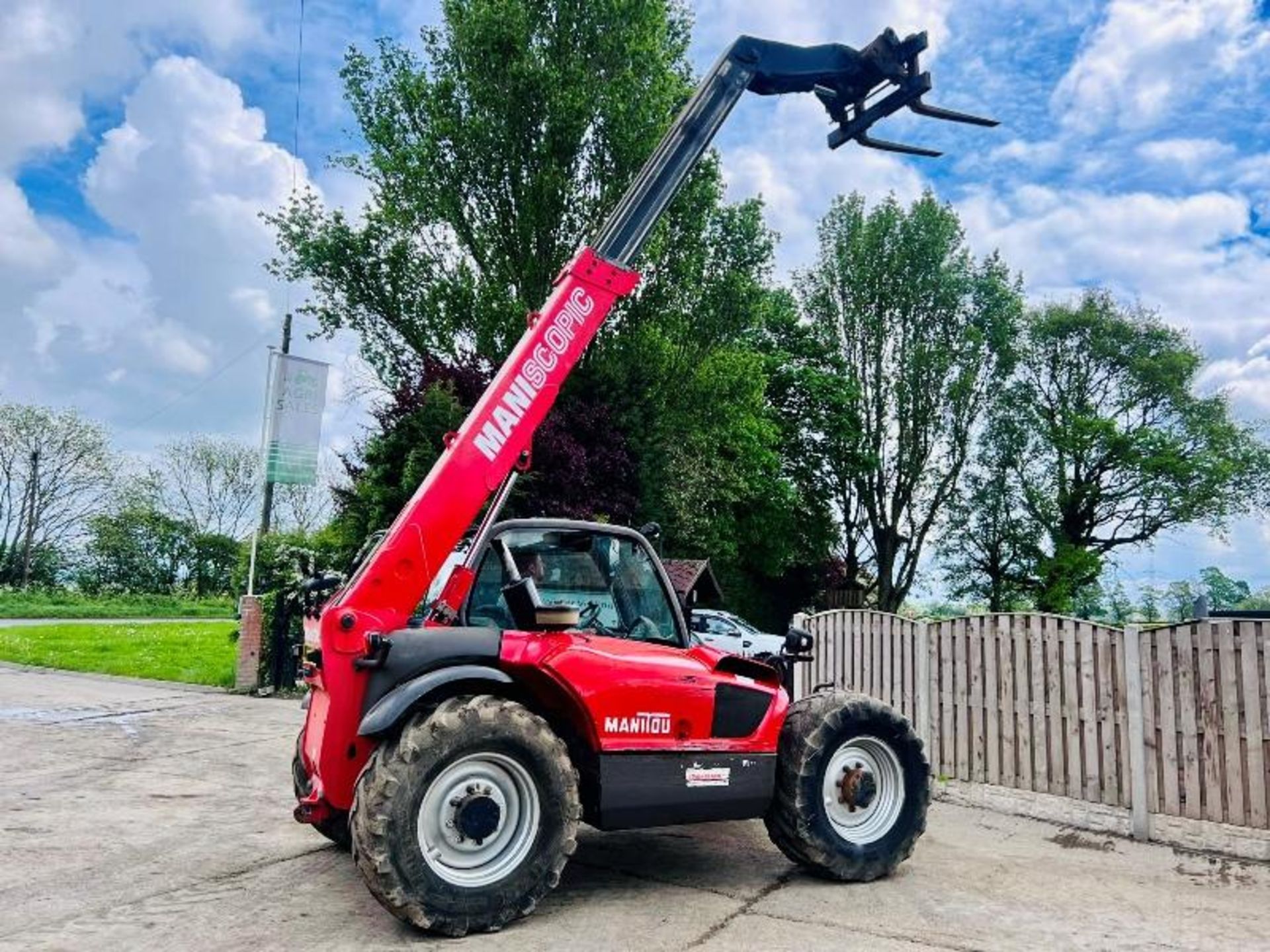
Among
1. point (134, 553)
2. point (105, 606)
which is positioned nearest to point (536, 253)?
point (105, 606)

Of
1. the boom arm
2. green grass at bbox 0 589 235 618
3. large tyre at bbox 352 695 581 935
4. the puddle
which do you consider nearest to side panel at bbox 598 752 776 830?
large tyre at bbox 352 695 581 935

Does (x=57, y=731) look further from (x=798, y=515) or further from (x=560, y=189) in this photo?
(x=798, y=515)

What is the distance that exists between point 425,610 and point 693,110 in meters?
3.88

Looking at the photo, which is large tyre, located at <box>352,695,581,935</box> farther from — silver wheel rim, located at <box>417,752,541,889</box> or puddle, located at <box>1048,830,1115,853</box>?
puddle, located at <box>1048,830,1115,853</box>

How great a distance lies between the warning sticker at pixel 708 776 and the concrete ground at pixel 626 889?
577mm

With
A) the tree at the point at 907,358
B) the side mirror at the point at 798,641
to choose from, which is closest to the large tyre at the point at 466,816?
the side mirror at the point at 798,641

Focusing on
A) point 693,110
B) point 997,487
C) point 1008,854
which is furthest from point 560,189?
point 997,487

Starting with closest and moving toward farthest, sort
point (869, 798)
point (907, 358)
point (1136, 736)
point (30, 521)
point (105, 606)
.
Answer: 1. point (869, 798)
2. point (1136, 736)
3. point (907, 358)
4. point (105, 606)
5. point (30, 521)

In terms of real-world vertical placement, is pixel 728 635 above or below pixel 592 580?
below

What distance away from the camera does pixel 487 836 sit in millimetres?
4352

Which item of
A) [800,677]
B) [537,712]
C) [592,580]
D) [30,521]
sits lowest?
[800,677]

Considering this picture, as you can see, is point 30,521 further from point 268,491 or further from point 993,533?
point 993,533

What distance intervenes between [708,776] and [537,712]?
972mm

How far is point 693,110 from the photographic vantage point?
645 centimetres
